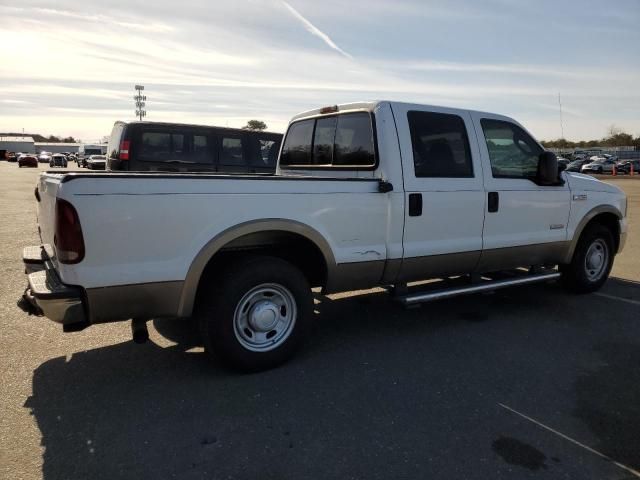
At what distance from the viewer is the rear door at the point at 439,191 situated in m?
4.34

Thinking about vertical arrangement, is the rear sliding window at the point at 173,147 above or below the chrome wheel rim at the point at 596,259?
above

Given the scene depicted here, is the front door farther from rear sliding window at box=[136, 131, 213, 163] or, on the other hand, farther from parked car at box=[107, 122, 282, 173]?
rear sliding window at box=[136, 131, 213, 163]

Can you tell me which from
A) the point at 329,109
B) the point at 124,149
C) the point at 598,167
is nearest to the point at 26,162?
the point at 124,149

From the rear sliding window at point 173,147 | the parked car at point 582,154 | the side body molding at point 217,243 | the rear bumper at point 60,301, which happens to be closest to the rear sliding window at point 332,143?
the side body molding at point 217,243

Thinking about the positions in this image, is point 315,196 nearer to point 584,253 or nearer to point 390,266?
point 390,266

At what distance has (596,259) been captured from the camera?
6039 mm

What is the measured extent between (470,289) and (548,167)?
152 cm

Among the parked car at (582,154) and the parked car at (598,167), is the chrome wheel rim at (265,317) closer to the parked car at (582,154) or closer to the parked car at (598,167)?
the parked car at (598,167)

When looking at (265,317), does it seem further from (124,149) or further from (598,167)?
(598,167)

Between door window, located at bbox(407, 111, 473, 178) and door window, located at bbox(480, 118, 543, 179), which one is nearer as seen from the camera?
door window, located at bbox(407, 111, 473, 178)

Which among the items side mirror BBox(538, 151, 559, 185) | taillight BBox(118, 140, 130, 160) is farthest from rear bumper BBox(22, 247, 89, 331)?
taillight BBox(118, 140, 130, 160)

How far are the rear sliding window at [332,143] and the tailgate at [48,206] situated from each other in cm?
238

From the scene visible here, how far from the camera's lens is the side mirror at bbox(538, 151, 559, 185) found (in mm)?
5051

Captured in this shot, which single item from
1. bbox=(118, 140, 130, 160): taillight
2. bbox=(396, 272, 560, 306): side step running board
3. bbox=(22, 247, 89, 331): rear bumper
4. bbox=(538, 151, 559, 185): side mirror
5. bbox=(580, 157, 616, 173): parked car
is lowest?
bbox=(396, 272, 560, 306): side step running board
